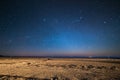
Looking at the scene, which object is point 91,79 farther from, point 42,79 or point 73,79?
point 42,79

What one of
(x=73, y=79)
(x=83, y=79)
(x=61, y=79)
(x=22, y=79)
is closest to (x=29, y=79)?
(x=22, y=79)

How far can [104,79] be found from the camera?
1434 cm

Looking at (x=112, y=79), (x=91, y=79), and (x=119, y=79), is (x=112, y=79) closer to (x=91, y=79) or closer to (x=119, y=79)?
(x=119, y=79)

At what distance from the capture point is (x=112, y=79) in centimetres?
1438

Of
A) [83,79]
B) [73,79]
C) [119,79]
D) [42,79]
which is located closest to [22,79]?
[42,79]

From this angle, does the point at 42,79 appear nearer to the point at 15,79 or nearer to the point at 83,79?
the point at 15,79

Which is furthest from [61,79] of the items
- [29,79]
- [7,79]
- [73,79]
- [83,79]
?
[7,79]

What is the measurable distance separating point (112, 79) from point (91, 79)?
7.02ft

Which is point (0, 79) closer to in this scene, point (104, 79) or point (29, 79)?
point (29, 79)

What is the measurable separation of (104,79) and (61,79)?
4.35m

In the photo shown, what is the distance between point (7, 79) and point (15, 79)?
0.75 meters

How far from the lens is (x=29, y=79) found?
1427 centimetres

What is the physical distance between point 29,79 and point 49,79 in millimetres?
2014

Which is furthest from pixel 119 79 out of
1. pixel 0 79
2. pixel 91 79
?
pixel 0 79
